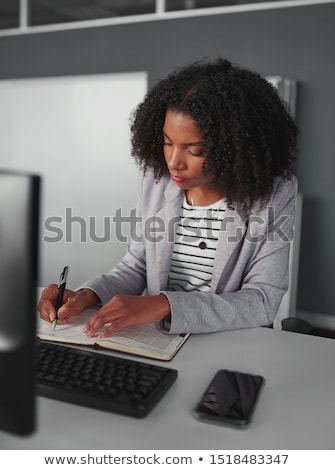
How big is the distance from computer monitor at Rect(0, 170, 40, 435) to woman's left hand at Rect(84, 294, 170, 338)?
474 millimetres

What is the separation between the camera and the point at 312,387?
2.78 ft

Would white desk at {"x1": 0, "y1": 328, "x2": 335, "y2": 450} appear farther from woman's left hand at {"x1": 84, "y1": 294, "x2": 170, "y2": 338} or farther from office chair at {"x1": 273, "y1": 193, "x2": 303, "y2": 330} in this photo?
office chair at {"x1": 273, "y1": 193, "x2": 303, "y2": 330}

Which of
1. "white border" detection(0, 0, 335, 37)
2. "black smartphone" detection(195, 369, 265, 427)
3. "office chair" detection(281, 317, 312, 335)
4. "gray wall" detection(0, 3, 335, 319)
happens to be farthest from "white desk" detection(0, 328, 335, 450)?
"white border" detection(0, 0, 335, 37)

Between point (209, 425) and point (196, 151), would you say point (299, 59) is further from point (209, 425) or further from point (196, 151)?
point (209, 425)

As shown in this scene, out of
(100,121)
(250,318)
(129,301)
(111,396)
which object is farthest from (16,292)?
(100,121)

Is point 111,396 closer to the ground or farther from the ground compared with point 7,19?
closer to the ground

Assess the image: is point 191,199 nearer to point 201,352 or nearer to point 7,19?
point 201,352

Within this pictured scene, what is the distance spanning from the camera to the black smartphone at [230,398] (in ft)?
2.35

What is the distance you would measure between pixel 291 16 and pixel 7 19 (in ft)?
7.05

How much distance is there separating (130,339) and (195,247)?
1.51ft

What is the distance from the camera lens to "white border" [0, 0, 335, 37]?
9.40ft

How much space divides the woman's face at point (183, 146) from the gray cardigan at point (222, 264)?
188 mm

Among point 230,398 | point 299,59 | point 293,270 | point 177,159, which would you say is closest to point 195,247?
point 177,159

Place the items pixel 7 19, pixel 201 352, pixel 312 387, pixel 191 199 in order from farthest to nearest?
pixel 7 19 < pixel 191 199 < pixel 201 352 < pixel 312 387
